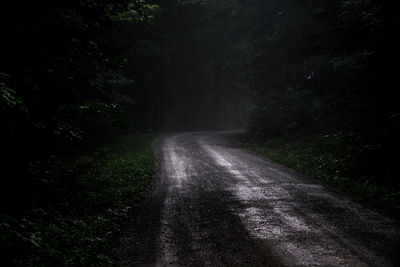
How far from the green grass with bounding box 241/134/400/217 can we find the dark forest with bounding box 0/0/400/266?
0.24ft

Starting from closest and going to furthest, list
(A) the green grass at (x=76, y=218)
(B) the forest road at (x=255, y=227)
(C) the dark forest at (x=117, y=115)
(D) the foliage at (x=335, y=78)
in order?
1. (A) the green grass at (x=76, y=218)
2. (B) the forest road at (x=255, y=227)
3. (C) the dark forest at (x=117, y=115)
4. (D) the foliage at (x=335, y=78)

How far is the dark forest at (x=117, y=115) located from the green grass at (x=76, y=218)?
0.11 feet

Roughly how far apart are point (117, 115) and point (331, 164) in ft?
32.8

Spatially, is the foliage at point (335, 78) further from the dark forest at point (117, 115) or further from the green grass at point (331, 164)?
the green grass at point (331, 164)

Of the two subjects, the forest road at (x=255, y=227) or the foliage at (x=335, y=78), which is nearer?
the forest road at (x=255, y=227)

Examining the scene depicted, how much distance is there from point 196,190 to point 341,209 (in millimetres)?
4512

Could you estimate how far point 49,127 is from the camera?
8.34 meters

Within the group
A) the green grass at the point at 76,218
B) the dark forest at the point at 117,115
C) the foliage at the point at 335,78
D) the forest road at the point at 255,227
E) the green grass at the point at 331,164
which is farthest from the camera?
the foliage at the point at 335,78

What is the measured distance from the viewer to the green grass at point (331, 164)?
407 inches

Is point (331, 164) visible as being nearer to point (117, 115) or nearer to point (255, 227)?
point (255, 227)

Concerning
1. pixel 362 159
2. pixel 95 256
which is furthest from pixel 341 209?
pixel 95 256

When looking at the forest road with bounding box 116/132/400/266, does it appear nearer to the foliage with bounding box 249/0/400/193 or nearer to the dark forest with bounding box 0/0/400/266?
the dark forest with bounding box 0/0/400/266

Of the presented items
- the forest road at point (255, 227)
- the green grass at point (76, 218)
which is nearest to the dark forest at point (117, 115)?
the green grass at point (76, 218)

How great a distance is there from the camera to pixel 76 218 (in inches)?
344
